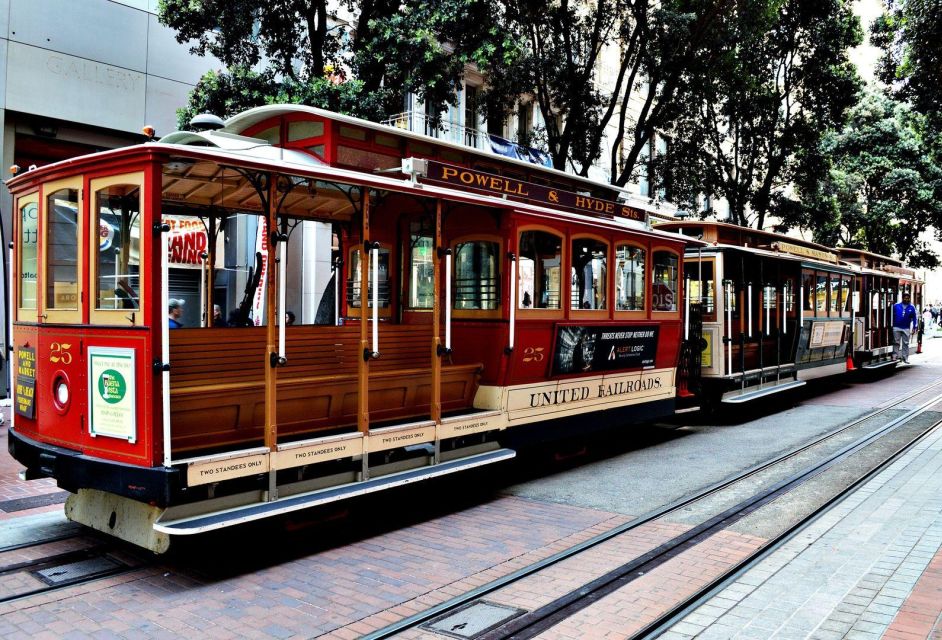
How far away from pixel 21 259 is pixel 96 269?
1.29 m

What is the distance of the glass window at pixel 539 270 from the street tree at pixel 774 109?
35.8 ft

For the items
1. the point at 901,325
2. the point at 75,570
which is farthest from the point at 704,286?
the point at 901,325

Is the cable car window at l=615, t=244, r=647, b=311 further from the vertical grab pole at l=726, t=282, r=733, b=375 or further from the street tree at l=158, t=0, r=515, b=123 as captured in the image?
the street tree at l=158, t=0, r=515, b=123

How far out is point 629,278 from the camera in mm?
9977

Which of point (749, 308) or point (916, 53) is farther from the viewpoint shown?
point (749, 308)

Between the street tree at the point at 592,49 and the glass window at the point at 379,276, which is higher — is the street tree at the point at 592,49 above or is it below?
above

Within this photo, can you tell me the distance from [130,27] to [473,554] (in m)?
13.5

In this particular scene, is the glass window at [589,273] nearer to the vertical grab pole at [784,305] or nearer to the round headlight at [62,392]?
the round headlight at [62,392]

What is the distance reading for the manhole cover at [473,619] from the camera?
4547 mm

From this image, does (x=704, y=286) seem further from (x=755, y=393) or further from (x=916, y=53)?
(x=916, y=53)

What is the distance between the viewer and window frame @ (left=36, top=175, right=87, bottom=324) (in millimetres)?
5691

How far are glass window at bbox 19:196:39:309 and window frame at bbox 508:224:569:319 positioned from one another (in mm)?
4477

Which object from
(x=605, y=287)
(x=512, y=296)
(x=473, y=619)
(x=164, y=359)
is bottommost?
(x=473, y=619)

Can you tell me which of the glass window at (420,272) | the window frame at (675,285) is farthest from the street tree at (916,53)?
the glass window at (420,272)
